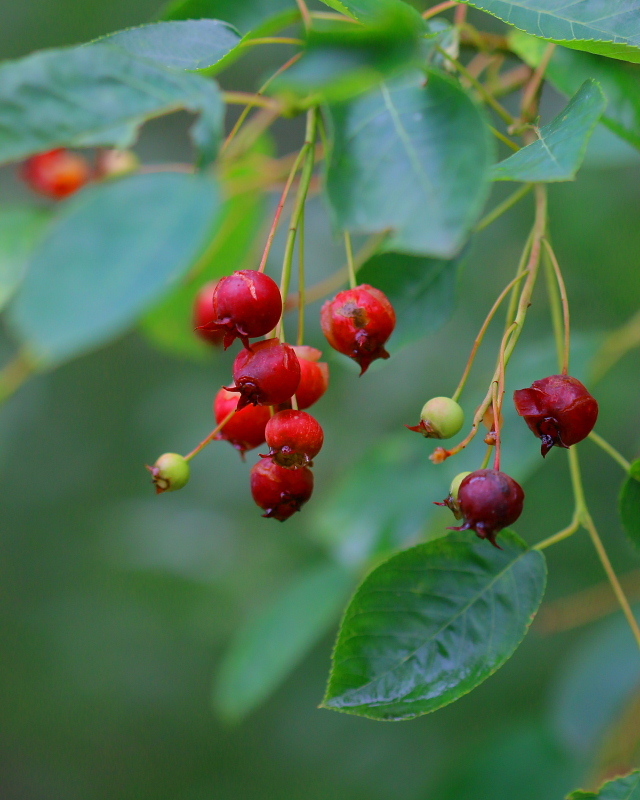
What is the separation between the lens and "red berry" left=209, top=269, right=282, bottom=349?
2.17 feet

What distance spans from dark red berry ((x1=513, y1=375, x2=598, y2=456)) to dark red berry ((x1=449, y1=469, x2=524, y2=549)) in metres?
0.05

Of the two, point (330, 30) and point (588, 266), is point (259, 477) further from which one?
point (588, 266)

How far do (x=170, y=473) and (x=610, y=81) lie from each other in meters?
0.60

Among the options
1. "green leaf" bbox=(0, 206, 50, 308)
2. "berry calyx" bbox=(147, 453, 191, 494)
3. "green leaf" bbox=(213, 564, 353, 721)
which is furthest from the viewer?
"green leaf" bbox=(213, 564, 353, 721)

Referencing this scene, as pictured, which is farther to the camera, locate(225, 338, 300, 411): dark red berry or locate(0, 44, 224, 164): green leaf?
locate(225, 338, 300, 411): dark red berry

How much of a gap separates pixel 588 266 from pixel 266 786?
7.75ft

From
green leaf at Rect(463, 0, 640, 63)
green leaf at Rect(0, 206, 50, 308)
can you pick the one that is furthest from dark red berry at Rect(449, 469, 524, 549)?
green leaf at Rect(0, 206, 50, 308)

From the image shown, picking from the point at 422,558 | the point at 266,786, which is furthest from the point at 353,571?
the point at 266,786

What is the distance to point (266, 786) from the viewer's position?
3217mm

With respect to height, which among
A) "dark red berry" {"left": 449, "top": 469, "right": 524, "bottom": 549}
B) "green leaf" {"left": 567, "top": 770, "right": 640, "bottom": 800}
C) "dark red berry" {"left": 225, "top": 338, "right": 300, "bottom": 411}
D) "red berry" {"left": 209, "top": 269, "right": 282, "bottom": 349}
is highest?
"red berry" {"left": 209, "top": 269, "right": 282, "bottom": 349}

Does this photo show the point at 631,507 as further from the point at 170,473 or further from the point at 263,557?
the point at 263,557

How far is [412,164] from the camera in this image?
2.08 ft

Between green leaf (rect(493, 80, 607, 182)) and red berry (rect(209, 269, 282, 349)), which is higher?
green leaf (rect(493, 80, 607, 182))

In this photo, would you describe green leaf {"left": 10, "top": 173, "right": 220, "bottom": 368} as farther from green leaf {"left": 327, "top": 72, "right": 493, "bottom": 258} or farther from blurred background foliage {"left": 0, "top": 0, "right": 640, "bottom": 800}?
blurred background foliage {"left": 0, "top": 0, "right": 640, "bottom": 800}
